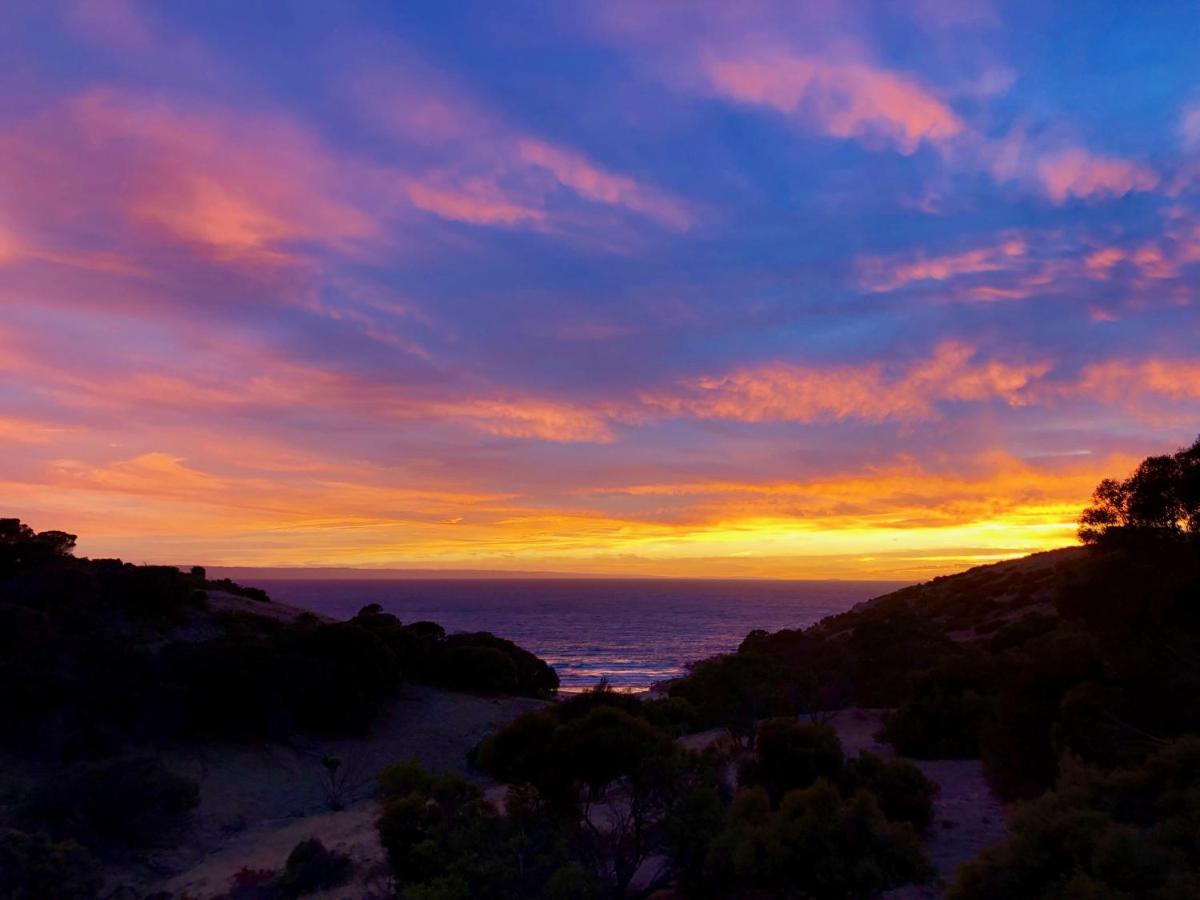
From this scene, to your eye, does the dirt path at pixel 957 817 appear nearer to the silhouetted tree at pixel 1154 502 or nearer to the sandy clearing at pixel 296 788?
the silhouetted tree at pixel 1154 502

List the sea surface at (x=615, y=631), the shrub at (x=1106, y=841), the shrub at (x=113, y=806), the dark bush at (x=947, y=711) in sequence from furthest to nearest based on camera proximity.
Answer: the sea surface at (x=615, y=631) < the dark bush at (x=947, y=711) < the shrub at (x=113, y=806) < the shrub at (x=1106, y=841)

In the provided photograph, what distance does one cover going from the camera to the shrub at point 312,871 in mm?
15117

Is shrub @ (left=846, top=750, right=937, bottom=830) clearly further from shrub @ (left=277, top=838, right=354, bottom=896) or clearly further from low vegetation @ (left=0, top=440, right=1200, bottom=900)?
shrub @ (left=277, top=838, right=354, bottom=896)

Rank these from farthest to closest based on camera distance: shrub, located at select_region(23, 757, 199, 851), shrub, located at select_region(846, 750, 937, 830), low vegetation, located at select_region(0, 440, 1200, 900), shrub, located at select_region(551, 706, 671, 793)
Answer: shrub, located at select_region(23, 757, 199, 851), shrub, located at select_region(846, 750, 937, 830), shrub, located at select_region(551, 706, 671, 793), low vegetation, located at select_region(0, 440, 1200, 900)

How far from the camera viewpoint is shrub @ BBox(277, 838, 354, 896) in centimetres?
1512

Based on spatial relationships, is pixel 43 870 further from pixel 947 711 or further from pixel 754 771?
pixel 947 711

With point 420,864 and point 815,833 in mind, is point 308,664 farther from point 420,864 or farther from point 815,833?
point 815,833

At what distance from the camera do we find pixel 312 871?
15461mm

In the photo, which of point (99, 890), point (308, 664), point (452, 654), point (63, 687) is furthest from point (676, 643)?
point (99, 890)

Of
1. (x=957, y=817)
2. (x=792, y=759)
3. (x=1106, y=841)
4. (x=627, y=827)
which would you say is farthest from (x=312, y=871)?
(x=1106, y=841)

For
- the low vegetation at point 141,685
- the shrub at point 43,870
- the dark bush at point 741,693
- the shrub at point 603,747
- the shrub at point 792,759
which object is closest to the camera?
the shrub at point 603,747

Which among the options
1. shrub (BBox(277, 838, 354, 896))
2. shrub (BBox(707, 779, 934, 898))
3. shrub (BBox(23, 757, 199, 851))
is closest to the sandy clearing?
shrub (BBox(277, 838, 354, 896))

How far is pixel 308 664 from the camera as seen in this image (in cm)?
A: 3138

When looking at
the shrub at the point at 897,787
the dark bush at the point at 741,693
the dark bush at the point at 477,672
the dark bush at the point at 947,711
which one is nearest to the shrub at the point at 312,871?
the shrub at the point at 897,787
